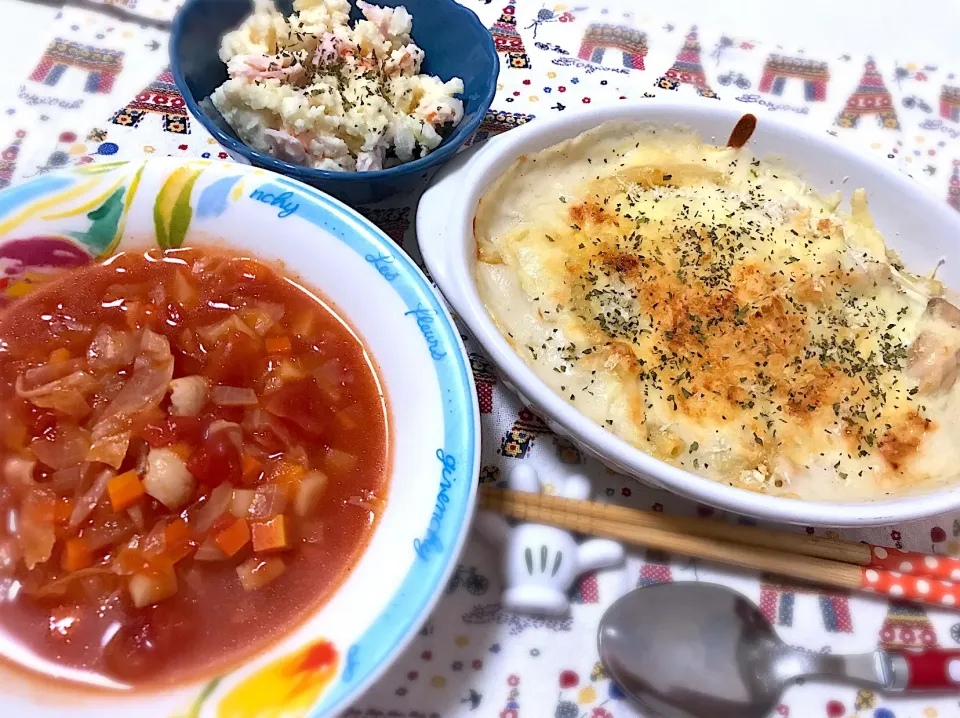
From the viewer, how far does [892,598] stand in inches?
63.2

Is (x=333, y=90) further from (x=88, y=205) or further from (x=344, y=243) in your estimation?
(x=88, y=205)

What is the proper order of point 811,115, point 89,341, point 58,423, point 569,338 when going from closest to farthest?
point 58,423 < point 89,341 < point 569,338 < point 811,115

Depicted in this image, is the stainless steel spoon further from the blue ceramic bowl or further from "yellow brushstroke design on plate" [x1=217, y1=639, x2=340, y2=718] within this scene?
the blue ceramic bowl

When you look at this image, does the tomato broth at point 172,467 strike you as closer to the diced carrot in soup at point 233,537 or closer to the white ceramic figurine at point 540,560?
the diced carrot in soup at point 233,537

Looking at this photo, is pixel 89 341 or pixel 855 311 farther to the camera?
pixel 855 311

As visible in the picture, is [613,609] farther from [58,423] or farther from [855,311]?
[58,423]

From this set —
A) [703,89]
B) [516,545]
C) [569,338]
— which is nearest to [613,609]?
[516,545]

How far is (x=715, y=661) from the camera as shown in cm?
145

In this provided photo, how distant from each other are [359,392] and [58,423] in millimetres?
579

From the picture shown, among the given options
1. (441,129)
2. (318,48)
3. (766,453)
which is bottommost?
(766,453)

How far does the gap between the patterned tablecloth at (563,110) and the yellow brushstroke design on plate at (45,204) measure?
57 centimetres

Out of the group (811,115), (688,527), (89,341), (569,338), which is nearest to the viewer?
(89,341)

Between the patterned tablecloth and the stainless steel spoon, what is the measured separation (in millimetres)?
56

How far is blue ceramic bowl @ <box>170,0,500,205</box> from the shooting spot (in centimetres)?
177
